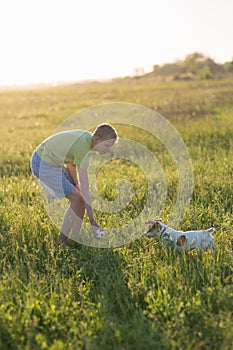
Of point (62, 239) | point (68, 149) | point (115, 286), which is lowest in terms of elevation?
point (115, 286)

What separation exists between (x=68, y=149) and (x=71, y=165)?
0.85ft

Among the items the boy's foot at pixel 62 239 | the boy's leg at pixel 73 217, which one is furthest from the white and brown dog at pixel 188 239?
the boy's foot at pixel 62 239

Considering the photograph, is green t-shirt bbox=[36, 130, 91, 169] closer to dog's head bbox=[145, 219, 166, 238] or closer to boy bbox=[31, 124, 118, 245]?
boy bbox=[31, 124, 118, 245]

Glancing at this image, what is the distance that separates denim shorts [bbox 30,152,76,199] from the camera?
4129mm

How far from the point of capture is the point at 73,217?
13.8ft

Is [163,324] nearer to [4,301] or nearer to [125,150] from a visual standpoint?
[4,301]

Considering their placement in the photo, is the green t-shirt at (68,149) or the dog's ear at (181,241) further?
the green t-shirt at (68,149)

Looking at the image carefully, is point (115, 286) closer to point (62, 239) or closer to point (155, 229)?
point (155, 229)

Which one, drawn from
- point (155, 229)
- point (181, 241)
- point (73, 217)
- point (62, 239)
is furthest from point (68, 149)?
point (181, 241)

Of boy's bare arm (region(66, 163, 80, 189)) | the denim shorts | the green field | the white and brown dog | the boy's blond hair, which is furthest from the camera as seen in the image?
boy's bare arm (region(66, 163, 80, 189))

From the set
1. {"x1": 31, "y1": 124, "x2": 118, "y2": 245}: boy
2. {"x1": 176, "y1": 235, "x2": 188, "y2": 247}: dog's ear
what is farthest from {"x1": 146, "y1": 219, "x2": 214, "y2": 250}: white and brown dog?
{"x1": 31, "y1": 124, "x2": 118, "y2": 245}: boy

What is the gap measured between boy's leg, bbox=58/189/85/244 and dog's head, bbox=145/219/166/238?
680 millimetres

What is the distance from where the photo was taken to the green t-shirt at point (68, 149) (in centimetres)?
406

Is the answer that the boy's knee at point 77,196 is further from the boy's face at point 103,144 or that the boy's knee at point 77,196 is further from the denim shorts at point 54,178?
the boy's face at point 103,144
